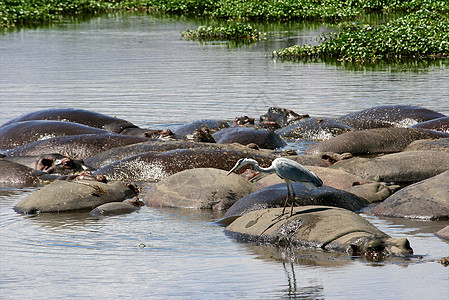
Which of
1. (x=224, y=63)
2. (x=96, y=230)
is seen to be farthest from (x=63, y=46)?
(x=96, y=230)

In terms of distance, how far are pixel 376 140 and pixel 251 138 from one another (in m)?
2.18

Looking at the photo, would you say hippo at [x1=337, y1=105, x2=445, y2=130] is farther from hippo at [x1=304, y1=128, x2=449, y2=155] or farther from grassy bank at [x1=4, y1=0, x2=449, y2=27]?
grassy bank at [x1=4, y1=0, x2=449, y2=27]

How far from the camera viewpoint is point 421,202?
898 centimetres

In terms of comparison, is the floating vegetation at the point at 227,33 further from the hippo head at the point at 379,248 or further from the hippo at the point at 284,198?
the hippo head at the point at 379,248

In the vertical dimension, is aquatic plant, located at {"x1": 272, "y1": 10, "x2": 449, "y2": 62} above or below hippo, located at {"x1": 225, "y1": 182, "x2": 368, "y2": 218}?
above

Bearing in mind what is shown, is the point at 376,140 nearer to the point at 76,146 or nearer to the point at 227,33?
the point at 76,146

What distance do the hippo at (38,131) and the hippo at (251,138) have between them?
206 cm

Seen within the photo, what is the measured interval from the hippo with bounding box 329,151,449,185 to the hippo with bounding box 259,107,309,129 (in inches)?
185

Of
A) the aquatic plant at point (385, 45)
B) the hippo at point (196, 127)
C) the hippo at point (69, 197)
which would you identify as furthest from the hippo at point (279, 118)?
the aquatic plant at point (385, 45)

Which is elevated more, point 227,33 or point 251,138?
point 227,33

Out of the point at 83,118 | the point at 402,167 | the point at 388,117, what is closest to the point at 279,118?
the point at 388,117

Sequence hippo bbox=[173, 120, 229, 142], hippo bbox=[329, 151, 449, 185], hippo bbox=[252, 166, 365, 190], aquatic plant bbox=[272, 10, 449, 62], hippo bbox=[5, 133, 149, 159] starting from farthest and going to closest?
aquatic plant bbox=[272, 10, 449, 62] < hippo bbox=[173, 120, 229, 142] < hippo bbox=[5, 133, 149, 159] < hippo bbox=[329, 151, 449, 185] < hippo bbox=[252, 166, 365, 190]

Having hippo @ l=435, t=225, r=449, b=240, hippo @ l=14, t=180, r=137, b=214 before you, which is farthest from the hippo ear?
hippo @ l=435, t=225, r=449, b=240

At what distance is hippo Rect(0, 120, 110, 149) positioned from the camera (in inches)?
547
